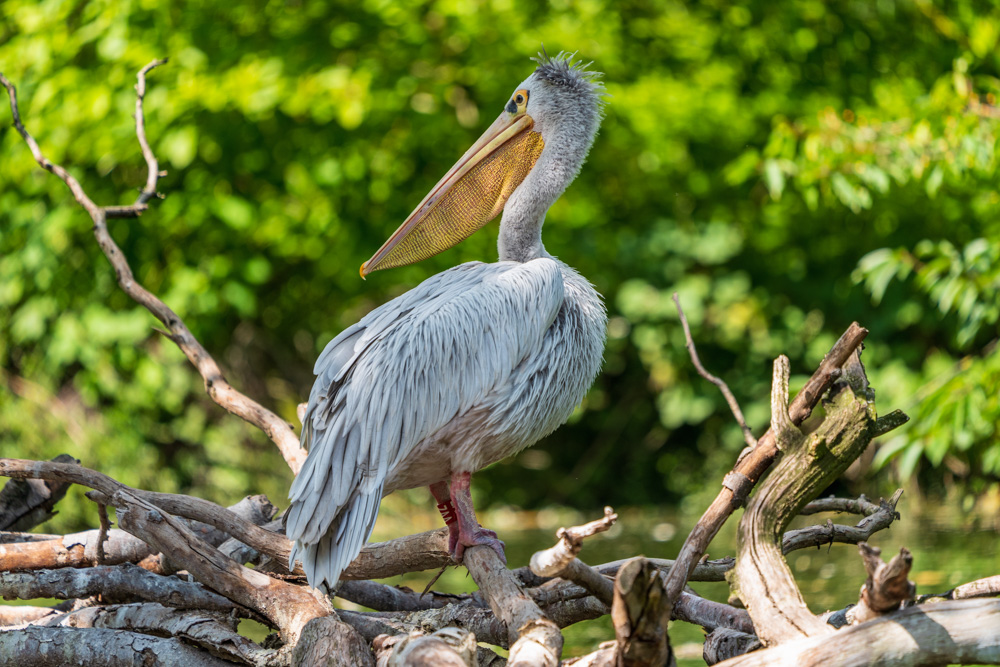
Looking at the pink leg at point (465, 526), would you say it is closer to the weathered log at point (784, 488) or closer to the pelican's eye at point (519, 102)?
the weathered log at point (784, 488)

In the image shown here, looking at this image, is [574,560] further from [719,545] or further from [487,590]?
[719,545]

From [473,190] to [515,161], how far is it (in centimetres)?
18

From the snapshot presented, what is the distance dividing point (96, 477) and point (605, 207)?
20.0ft

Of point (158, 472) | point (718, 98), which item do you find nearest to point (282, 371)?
point (158, 472)

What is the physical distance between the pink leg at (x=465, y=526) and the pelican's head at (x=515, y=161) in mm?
833

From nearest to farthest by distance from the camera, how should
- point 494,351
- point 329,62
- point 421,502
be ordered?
point 494,351 < point 329,62 < point 421,502

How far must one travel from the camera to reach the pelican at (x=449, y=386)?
2.41 metres

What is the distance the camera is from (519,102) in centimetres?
333

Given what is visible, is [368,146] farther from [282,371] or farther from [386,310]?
[386,310]

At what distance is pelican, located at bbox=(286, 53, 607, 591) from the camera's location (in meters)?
2.41

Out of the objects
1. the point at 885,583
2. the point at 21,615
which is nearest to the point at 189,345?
the point at 21,615

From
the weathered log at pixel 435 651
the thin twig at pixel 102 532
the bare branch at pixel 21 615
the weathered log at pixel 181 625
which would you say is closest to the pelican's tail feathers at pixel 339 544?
the weathered log at pixel 181 625

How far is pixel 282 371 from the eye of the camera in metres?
8.53

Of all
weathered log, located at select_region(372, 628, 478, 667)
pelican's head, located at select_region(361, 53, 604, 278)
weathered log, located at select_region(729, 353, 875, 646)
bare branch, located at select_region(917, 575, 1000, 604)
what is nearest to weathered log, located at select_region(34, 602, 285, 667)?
weathered log, located at select_region(372, 628, 478, 667)
